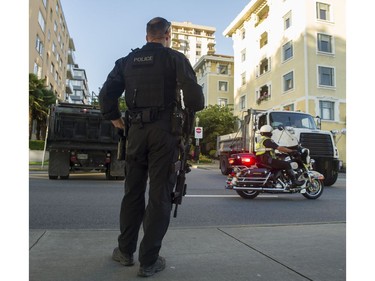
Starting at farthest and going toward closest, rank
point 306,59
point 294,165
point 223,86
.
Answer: point 223,86 → point 306,59 → point 294,165

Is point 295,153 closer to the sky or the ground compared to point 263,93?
closer to the ground

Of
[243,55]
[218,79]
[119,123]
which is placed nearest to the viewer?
[119,123]

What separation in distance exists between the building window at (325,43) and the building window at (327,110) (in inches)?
167

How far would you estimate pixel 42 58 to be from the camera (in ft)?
120

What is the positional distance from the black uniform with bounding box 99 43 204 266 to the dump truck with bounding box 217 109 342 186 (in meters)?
8.98

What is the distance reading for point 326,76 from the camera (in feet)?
93.1

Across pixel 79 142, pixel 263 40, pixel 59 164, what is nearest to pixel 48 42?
pixel 263 40

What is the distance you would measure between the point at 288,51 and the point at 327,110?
621 centimetres

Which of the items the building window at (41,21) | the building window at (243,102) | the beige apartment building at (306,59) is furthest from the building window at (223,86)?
the building window at (41,21)

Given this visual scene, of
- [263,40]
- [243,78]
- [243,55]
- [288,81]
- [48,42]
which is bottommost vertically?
[288,81]

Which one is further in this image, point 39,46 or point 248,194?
point 39,46

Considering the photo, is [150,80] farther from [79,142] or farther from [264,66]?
[264,66]
